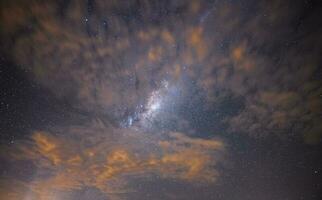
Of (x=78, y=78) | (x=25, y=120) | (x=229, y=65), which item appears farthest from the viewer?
(x=25, y=120)

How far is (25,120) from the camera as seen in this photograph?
Answer: 12172 millimetres

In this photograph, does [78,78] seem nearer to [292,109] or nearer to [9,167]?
[292,109]

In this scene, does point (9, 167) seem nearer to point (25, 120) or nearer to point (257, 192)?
point (25, 120)

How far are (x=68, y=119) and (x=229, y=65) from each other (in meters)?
8.49

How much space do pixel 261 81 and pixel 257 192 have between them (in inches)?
526

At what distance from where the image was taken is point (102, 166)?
54.0 ft

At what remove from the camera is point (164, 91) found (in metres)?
10.3

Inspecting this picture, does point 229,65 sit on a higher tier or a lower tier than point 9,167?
higher

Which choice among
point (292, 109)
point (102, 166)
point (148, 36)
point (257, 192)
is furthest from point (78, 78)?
point (257, 192)

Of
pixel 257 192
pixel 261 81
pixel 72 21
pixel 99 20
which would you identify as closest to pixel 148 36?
pixel 99 20

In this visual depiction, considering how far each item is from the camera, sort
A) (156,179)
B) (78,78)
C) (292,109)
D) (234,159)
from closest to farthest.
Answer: (78,78) < (292,109) < (234,159) < (156,179)

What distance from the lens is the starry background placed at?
301 inches

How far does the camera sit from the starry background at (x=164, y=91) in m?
7.65

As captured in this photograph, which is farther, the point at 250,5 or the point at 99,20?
the point at 99,20
